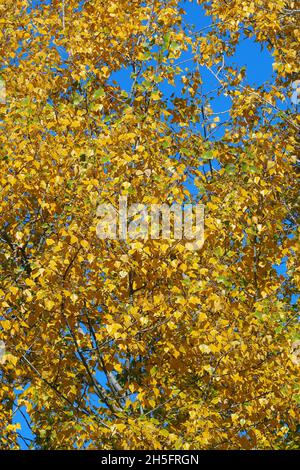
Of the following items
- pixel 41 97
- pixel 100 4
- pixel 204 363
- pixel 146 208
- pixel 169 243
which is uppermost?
pixel 100 4

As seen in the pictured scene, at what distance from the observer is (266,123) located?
1207 cm

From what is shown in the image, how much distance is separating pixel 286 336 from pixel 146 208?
2.21 m

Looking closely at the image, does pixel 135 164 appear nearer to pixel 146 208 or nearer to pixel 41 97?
pixel 146 208

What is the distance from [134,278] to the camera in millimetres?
9203

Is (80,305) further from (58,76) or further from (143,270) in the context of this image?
(58,76)

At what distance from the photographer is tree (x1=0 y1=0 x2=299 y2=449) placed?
8.39 m

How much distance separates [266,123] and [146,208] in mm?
3919

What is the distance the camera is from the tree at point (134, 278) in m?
8.39
